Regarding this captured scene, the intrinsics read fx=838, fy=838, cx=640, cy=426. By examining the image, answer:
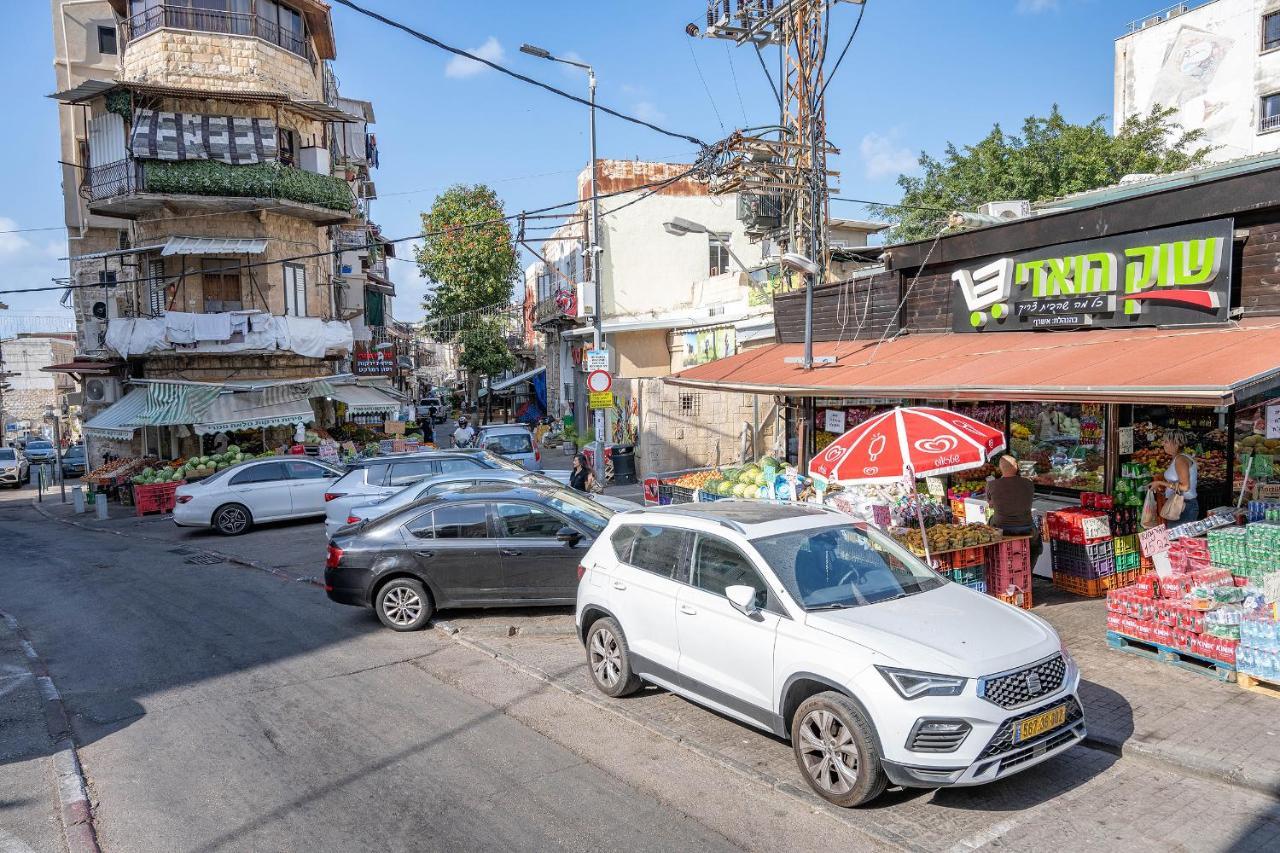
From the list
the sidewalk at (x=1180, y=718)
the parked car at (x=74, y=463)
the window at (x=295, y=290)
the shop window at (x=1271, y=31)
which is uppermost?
the shop window at (x=1271, y=31)

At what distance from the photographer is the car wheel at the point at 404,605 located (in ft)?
32.4

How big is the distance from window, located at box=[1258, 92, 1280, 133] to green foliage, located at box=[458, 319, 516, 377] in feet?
118

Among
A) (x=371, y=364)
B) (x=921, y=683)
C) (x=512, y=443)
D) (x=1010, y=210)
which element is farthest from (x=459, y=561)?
(x=371, y=364)

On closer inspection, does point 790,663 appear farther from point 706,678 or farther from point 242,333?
point 242,333

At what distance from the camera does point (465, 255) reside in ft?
135

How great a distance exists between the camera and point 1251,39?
3553 cm

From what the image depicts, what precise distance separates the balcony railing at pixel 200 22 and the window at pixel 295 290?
727cm

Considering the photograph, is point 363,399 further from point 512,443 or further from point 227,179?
point 512,443

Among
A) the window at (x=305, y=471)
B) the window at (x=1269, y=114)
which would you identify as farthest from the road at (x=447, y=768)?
the window at (x=1269, y=114)

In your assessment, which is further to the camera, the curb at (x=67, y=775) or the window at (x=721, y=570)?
the window at (x=721, y=570)

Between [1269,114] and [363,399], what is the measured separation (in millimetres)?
38784

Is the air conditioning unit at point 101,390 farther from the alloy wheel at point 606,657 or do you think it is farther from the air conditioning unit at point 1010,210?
the air conditioning unit at point 1010,210

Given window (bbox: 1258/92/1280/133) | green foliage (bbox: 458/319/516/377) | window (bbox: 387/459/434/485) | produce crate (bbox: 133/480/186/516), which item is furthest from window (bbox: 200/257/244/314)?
window (bbox: 1258/92/1280/133)

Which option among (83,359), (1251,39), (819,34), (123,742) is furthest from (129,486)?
(1251,39)
